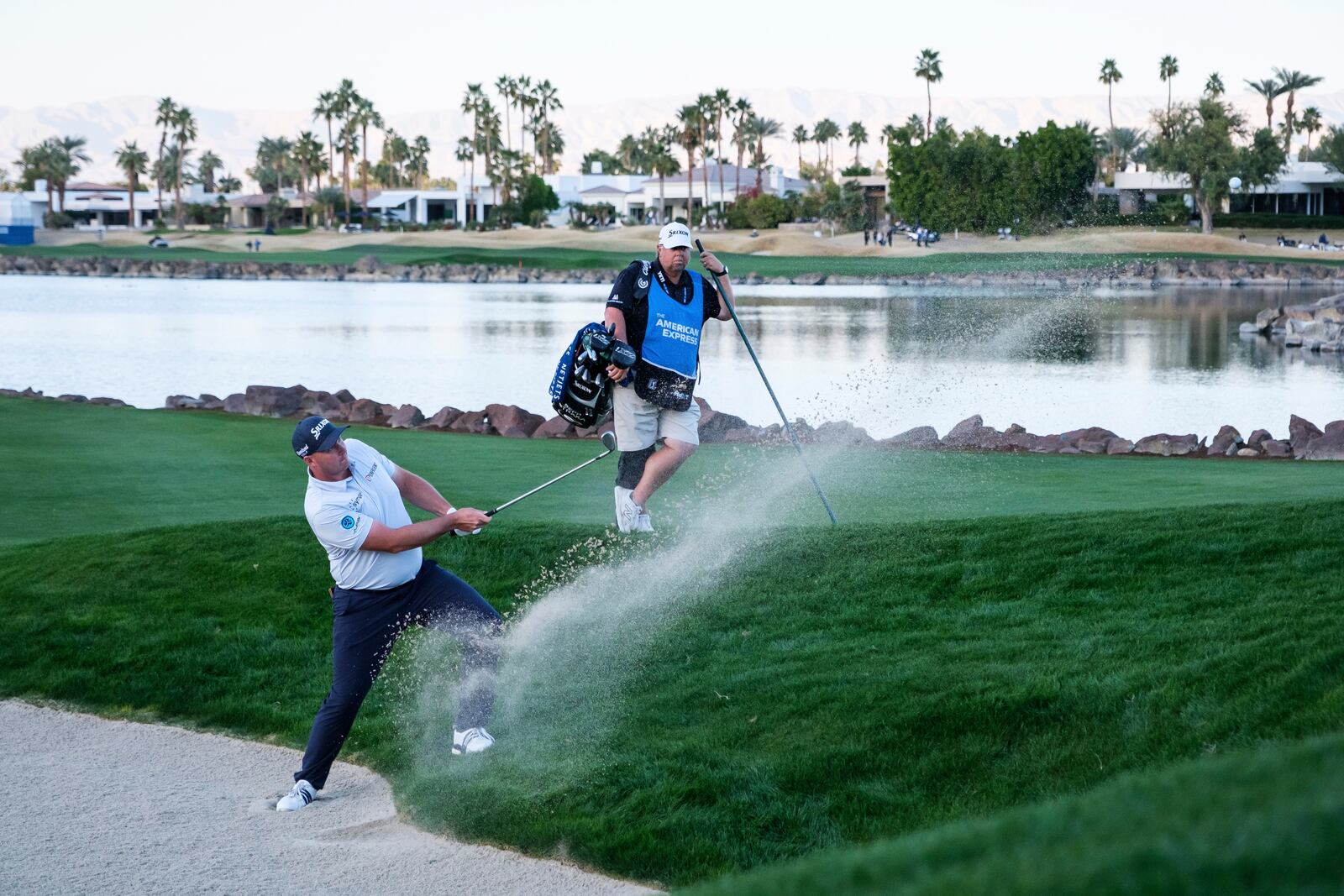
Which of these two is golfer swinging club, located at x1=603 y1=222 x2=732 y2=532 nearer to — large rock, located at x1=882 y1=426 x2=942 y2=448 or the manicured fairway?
large rock, located at x1=882 y1=426 x2=942 y2=448

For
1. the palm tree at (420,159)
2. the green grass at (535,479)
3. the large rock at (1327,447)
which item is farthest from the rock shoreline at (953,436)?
the palm tree at (420,159)

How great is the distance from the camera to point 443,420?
23734mm

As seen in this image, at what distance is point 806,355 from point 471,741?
32929 millimetres

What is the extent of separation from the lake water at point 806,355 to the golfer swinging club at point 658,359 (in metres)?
14.9

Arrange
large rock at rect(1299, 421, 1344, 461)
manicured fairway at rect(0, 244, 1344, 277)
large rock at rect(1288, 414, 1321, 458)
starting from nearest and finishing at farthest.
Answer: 1. large rock at rect(1299, 421, 1344, 461)
2. large rock at rect(1288, 414, 1321, 458)
3. manicured fairway at rect(0, 244, 1344, 277)

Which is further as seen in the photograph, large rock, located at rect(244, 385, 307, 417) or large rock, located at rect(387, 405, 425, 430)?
large rock, located at rect(244, 385, 307, 417)

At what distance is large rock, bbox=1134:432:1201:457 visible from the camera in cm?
2020

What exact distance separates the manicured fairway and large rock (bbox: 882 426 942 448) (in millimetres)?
49666

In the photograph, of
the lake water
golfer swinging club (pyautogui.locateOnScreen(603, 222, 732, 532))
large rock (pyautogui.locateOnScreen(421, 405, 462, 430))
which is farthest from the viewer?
the lake water

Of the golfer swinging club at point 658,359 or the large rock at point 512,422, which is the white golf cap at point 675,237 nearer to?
the golfer swinging club at point 658,359

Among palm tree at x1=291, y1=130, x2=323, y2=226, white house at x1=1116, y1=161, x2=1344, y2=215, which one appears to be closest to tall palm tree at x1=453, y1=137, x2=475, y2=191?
palm tree at x1=291, y1=130, x2=323, y2=226

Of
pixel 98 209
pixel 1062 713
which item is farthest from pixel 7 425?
pixel 98 209

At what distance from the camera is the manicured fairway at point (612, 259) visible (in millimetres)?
80250

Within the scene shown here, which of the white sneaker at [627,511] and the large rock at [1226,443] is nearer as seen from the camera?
the white sneaker at [627,511]
